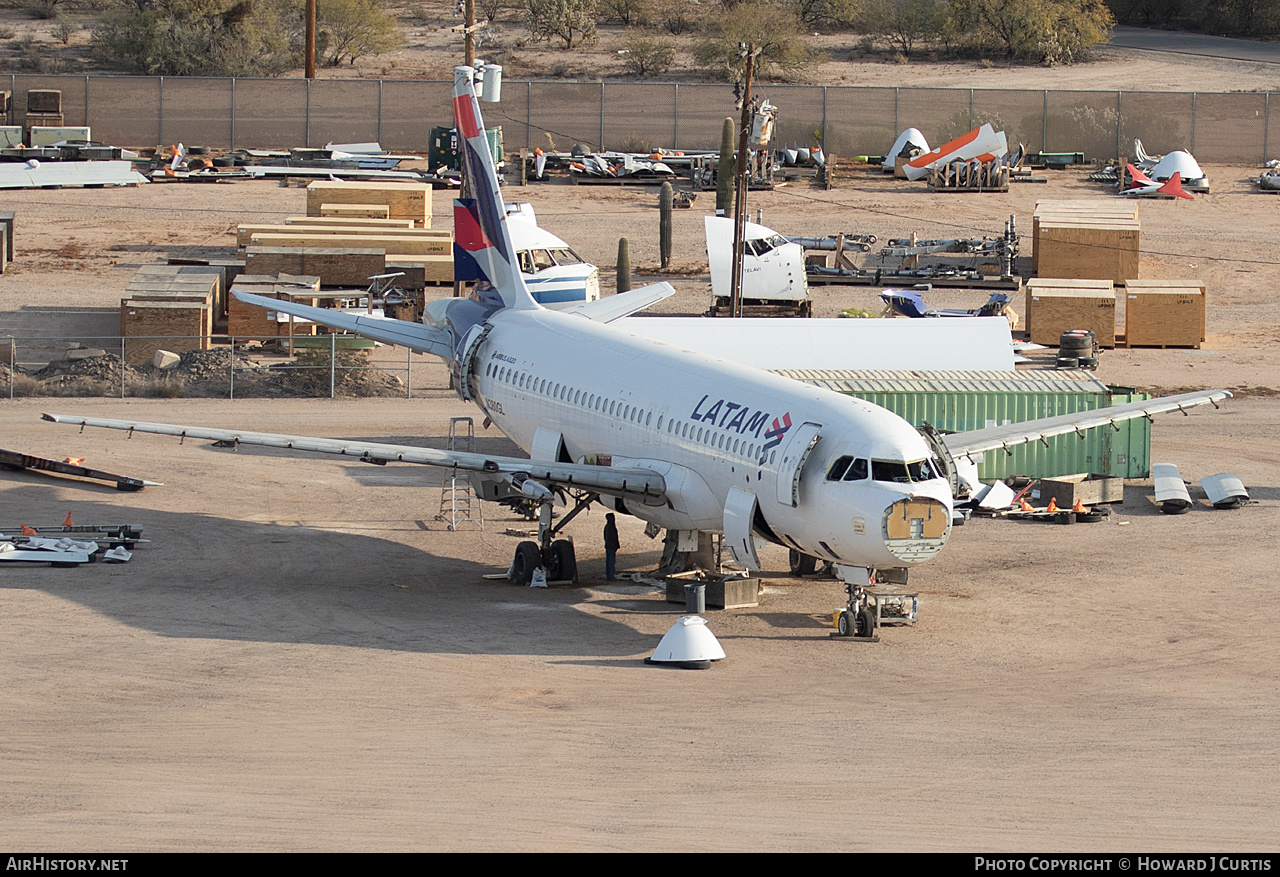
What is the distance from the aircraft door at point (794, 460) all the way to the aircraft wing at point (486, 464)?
379 centimetres

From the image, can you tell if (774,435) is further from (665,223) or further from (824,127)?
(824,127)

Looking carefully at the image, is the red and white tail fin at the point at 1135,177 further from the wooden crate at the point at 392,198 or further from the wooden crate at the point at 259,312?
the wooden crate at the point at 259,312

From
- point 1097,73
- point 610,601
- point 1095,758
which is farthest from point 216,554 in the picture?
point 1097,73

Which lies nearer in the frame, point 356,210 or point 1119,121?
point 356,210

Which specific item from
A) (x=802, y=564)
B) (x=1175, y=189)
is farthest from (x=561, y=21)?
(x=802, y=564)

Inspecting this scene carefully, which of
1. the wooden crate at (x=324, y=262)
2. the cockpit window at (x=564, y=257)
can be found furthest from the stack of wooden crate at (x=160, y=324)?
the cockpit window at (x=564, y=257)

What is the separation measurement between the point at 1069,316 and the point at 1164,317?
383 cm

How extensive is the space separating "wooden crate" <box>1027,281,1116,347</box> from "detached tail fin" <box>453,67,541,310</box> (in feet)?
91.9

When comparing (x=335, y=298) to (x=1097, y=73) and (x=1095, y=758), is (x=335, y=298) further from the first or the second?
(x=1097, y=73)

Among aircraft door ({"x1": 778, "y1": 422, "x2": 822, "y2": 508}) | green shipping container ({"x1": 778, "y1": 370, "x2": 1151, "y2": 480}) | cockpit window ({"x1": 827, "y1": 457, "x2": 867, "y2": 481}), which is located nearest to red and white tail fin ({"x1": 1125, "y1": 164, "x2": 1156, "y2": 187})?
green shipping container ({"x1": 778, "y1": 370, "x2": 1151, "y2": 480})

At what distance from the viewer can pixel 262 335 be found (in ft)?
211

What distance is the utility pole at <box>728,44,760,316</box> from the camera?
61062 millimetres

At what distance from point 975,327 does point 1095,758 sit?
2815cm

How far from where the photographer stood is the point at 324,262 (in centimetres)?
6981
